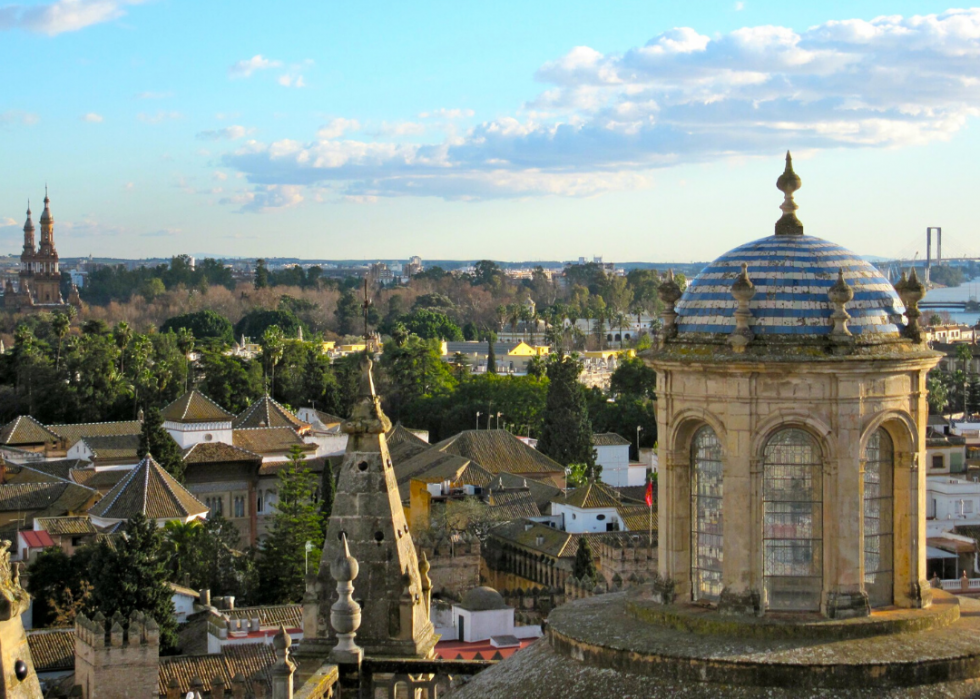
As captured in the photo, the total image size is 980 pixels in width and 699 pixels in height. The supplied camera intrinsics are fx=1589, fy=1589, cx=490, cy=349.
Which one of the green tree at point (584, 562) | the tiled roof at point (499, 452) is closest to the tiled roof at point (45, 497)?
the tiled roof at point (499, 452)

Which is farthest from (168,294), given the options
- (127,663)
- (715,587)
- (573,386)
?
(715,587)

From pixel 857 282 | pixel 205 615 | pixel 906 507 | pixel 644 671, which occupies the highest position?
pixel 857 282

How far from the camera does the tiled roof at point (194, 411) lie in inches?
3145

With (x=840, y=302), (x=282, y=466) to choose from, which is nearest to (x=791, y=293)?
(x=840, y=302)

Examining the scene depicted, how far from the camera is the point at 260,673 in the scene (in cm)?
3659

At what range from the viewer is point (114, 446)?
260 ft

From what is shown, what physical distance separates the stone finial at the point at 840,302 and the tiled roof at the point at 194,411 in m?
71.4

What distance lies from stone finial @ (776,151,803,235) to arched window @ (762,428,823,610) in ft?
5.19

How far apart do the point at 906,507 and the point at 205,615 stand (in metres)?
40.7

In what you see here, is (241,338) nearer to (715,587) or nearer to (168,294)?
(168,294)

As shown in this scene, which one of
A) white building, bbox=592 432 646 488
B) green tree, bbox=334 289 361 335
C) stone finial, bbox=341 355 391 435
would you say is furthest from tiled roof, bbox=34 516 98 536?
green tree, bbox=334 289 361 335

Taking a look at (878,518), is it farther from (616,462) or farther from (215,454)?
(616,462)

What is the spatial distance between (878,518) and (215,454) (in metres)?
67.0

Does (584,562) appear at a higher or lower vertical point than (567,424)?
lower
